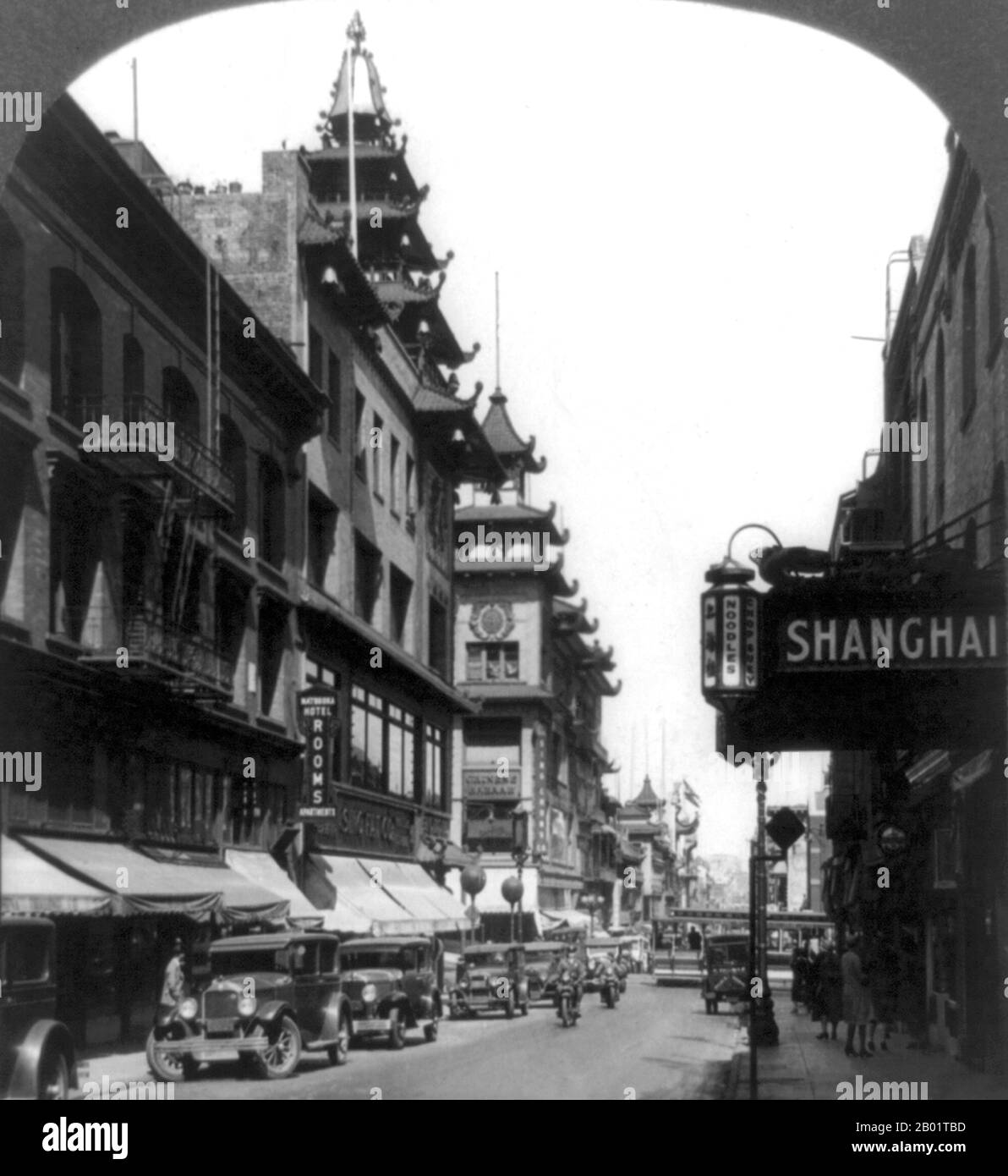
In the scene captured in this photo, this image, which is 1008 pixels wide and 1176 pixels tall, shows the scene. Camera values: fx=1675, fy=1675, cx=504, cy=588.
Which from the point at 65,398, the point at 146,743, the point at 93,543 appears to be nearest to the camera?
the point at 65,398

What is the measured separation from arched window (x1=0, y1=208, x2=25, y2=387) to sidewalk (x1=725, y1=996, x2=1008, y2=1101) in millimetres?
8178

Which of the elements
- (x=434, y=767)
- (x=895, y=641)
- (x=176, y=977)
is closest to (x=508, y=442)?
(x=895, y=641)

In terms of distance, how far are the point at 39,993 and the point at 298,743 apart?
27.6 ft

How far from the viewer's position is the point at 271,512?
1891 centimetres

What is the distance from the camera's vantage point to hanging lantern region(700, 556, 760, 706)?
42.2 feet

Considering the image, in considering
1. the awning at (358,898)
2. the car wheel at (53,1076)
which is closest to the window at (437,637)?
the awning at (358,898)

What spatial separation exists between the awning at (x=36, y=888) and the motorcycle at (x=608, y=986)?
1524 centimetres

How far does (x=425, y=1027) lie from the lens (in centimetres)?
1917

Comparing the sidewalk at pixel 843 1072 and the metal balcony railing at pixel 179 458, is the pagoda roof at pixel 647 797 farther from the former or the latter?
the metal balcony railing at pixel 179 458

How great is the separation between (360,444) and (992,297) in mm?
7536
